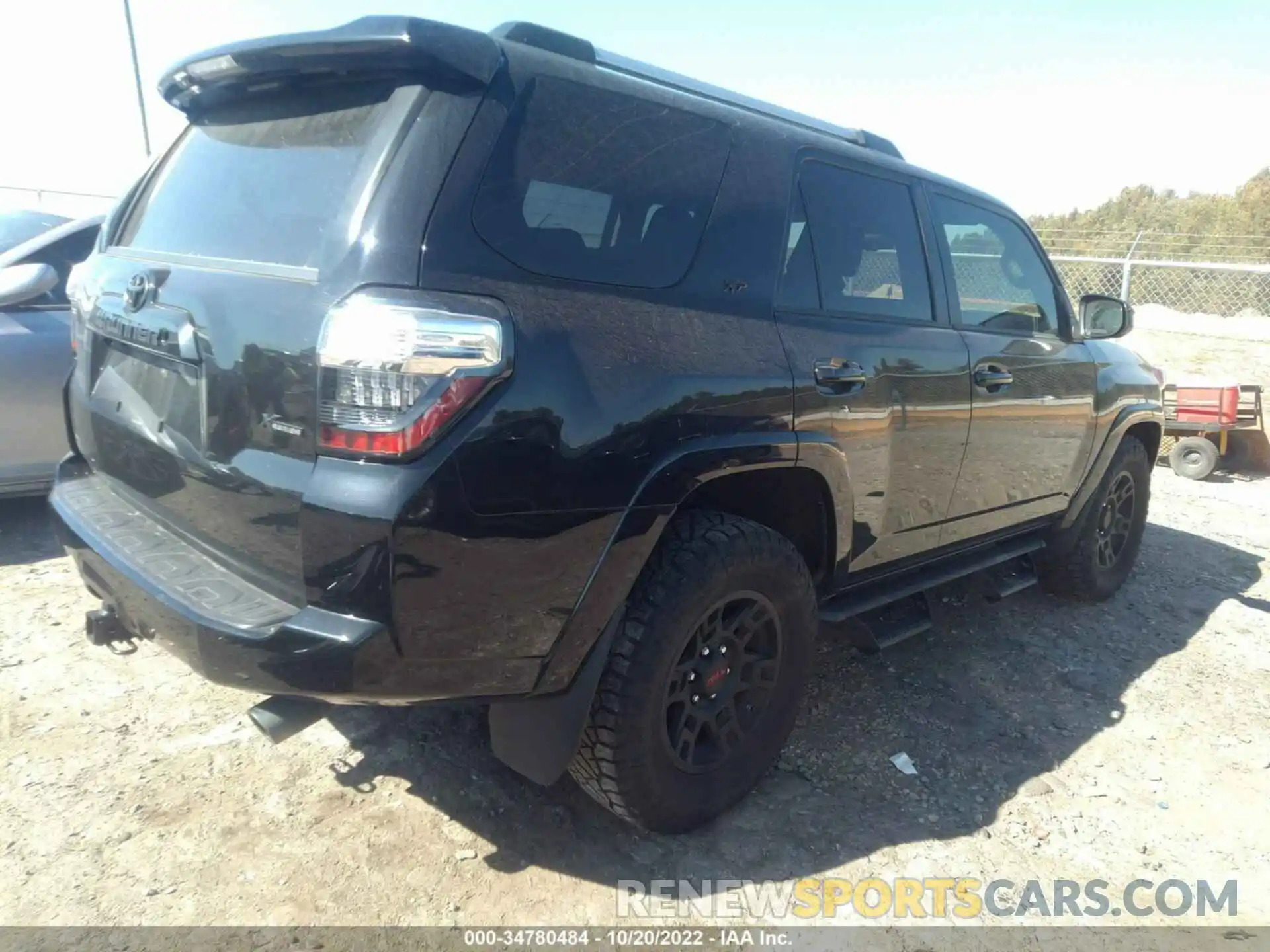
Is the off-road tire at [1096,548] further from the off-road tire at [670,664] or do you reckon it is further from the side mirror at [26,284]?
the side mirror at [26,284]

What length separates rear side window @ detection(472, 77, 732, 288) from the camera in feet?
6.17

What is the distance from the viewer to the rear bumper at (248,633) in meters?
1.74

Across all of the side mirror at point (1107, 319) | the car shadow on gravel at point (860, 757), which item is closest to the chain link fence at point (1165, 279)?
the side mirror at point (1107, 319)

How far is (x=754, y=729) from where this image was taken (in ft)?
8.56

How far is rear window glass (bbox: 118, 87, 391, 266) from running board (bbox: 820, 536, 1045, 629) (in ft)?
6.37

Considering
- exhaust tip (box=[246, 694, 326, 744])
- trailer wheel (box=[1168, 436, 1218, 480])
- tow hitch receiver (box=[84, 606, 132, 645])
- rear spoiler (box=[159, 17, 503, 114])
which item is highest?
rear spoiler (box=[159, 17, 503, 114])

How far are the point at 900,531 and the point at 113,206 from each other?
2787mm

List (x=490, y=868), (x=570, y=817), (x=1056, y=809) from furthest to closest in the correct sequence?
1. (x=1056, y=809)
2. (x=570, y=817)
3. (x=490, y=868)

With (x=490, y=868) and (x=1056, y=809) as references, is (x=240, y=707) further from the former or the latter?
(x=1056, y=809)

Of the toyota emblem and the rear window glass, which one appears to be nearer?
the rear window glass

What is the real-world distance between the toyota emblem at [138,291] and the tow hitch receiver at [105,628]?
0.79m

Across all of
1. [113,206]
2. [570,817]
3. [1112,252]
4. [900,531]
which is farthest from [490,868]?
[1112,252]

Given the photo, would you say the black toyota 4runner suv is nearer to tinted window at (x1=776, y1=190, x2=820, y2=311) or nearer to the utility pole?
tinted window at (x1=776, y1=190, x2=820, y2=311)

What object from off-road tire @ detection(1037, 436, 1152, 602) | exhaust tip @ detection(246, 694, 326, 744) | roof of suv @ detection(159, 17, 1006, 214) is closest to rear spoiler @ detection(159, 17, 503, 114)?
roof of suv @ detection(159, 17, 1006, 214)
